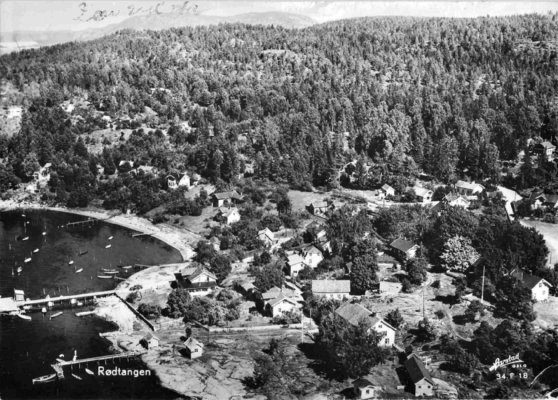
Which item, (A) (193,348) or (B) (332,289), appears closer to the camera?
(A) (193,348)

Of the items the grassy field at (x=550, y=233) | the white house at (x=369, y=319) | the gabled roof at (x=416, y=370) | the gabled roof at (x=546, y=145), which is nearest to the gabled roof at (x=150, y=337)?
the white house at (x=369, y=319)

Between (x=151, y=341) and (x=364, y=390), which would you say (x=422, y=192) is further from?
(x=364, y=390)

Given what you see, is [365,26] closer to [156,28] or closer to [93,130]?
[156,28]

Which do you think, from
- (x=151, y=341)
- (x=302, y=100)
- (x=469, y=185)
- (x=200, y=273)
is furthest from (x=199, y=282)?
(x=302, y=100)

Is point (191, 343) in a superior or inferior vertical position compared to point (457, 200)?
inferior

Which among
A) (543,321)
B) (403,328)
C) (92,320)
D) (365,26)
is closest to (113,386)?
(92,320)

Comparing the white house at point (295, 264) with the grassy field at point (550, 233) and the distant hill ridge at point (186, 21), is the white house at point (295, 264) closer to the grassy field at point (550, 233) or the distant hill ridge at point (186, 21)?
the grassy field at point (550, 233)
